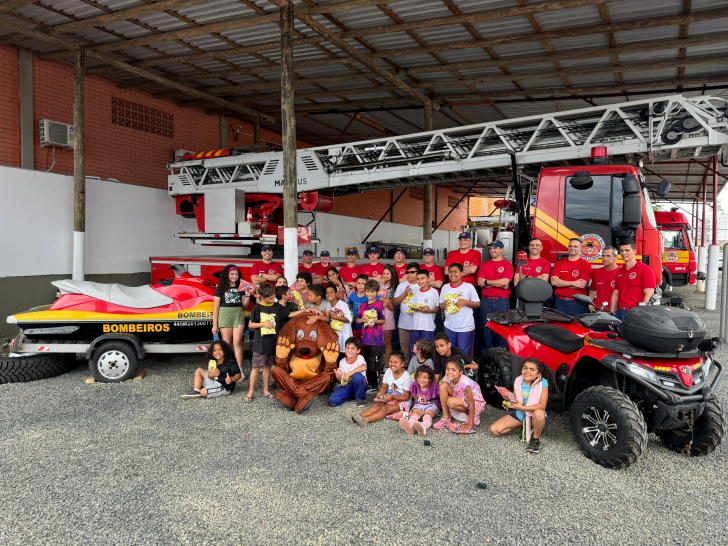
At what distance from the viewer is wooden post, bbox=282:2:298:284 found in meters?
8.34

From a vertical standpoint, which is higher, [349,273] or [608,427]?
[349,273]

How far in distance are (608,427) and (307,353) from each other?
3.12 meters

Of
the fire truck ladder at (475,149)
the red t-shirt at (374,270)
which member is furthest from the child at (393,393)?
the fire truck ladder at (475,149)

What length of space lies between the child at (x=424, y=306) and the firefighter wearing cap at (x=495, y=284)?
2.70 feet

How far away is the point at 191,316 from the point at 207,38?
680cm

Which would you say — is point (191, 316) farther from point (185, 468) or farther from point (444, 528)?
point (444, 528)

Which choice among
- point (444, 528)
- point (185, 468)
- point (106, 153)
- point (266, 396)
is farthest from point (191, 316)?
point (106, 153)

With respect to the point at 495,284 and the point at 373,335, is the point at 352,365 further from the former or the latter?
the point at 495,284

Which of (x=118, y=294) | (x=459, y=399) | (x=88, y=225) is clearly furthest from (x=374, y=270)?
(x=88, y=225)

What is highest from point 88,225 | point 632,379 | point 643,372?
point 88,225

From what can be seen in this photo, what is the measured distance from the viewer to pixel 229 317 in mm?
6332

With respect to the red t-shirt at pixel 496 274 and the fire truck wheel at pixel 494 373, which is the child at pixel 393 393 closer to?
the fire truck wheel at pixel 494 373

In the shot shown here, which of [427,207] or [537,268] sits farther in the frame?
[427,207]

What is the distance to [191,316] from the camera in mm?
6527
